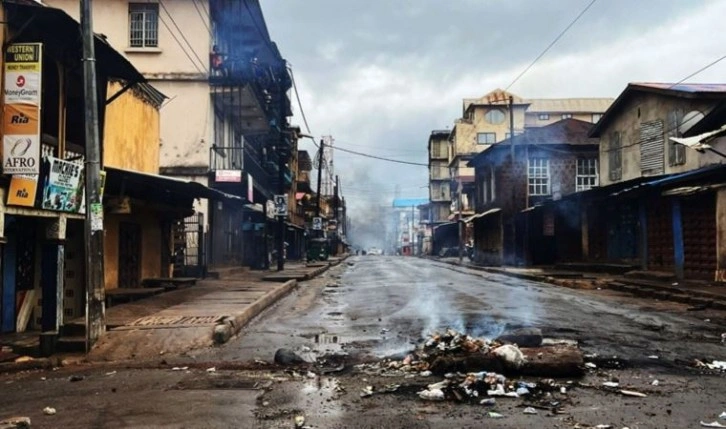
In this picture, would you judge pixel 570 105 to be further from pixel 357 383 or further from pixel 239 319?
pixel 357 383

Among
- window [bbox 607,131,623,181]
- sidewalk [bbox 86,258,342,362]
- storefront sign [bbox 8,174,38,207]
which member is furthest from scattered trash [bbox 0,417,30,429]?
window [bbox 607,131,623,181]

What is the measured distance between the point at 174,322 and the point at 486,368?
5773 millimetres

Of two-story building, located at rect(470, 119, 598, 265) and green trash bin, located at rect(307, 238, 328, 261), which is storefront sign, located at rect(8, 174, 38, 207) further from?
green trash bin, located at rect(307, 238, 328, 261)

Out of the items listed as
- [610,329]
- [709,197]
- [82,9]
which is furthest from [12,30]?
[709,197]

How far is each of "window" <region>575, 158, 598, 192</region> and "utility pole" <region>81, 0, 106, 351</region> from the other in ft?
114

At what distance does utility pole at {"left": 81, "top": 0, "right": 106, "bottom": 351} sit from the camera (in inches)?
338

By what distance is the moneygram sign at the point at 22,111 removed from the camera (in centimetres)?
794

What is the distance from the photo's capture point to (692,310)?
515 inches

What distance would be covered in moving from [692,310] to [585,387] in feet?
28.2

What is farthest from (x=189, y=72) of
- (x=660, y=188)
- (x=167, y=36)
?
(x=660, y=188)

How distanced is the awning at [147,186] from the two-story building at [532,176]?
23.8 m

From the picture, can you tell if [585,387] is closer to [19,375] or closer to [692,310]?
[19,375]

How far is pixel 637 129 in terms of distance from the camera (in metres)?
27.1

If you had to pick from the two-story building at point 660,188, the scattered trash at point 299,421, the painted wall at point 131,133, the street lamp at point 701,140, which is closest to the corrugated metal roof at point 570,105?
the two-story building at point 660,188
